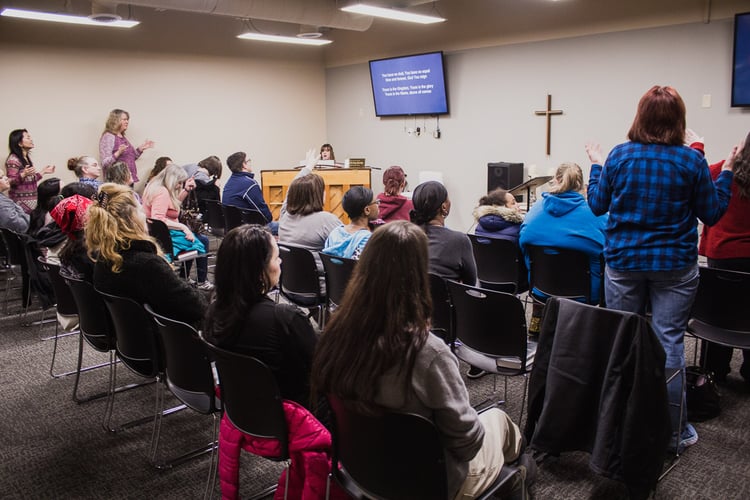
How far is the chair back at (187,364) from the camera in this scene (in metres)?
2.17

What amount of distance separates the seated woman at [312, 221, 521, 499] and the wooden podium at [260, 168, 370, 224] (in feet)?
19.1

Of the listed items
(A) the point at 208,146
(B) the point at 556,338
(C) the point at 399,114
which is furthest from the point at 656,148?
(A) the point at 208,146

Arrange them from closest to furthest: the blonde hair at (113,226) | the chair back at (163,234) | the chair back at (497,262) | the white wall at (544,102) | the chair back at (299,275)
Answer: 1. the blonde hair at (113,226)
2. the chair back at (299,275)
3. the chair back at (497,262)
4. the chair back at (163,234)
5. the white wall at (544,102)

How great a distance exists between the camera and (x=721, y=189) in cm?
259

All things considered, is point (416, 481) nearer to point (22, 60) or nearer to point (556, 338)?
point (556, 338)

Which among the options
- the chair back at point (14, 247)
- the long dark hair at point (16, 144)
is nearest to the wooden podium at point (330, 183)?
the long dark hair at point (16, 144)

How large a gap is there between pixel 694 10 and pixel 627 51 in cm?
67

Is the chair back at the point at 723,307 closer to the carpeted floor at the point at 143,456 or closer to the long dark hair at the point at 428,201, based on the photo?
the carpeted floor at the point at 143,456

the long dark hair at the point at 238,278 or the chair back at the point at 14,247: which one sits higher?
the long dark hair at the point at 238,278

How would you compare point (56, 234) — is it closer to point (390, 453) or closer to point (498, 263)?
point (498, 263)

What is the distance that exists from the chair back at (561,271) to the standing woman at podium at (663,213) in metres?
0.72

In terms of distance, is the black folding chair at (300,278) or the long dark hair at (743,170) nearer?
the long dark hair at (743,170)

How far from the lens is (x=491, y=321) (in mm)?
2631

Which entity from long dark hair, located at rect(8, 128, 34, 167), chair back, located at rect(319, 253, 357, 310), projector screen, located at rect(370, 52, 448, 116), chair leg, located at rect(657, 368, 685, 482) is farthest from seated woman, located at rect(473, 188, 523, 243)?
long dark hair, located at rect(8, 128, 34, 167)
